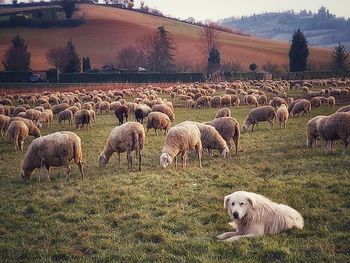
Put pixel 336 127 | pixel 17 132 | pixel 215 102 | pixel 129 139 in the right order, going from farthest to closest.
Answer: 1. pixel 215 102
2. pixel 17 132
3. pixel 336 127
4. pixel 129 139

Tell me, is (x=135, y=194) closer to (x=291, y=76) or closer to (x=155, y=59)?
(x=291, y=76)

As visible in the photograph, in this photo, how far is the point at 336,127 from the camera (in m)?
14.4

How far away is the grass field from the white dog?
244 mm

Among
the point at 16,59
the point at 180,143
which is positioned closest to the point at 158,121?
the point at 180,143

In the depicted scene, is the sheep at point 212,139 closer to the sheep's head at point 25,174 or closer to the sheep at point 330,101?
the sheep's head at point 25,174

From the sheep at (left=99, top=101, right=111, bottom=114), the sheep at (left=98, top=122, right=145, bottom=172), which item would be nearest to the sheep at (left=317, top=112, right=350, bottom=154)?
the sheep at (left=98, top=122, right=145, bottom=172)

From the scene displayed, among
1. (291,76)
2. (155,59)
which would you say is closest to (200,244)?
(291,76)

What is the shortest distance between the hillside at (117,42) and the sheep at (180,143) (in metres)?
78.9

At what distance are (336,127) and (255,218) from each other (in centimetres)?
828

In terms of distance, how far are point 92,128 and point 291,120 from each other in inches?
482

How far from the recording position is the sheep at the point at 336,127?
14.2 m

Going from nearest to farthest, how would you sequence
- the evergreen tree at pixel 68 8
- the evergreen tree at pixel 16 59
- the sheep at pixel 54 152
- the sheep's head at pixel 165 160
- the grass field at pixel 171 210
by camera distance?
the grass field at pixel 171 210 → the sheep at pixel 54 152 → the sheep's head at pixel 165 160 → the evergreen tree at pixel 16 59 → the evergreen tree at pixel 68 8

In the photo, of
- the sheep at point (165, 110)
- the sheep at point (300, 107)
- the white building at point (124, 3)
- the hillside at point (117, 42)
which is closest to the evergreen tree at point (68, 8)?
the hillside at point (117, 42)

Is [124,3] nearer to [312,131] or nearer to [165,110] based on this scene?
[165,110]
